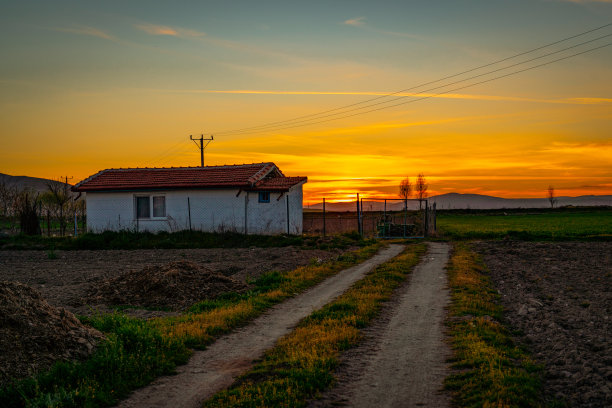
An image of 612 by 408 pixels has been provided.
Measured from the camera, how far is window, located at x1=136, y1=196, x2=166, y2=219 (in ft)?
98.8

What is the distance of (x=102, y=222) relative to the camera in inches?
1212

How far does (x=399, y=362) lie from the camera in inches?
283

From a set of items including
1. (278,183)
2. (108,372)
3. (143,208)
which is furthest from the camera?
(143,208)

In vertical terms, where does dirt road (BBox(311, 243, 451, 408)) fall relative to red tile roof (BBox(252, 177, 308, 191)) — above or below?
below

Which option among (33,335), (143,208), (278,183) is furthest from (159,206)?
(33,335)

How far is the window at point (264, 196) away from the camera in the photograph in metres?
29.1

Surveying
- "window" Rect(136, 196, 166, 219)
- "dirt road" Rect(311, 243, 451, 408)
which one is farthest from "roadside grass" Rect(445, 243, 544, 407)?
"window" Rect(136, 196, 166, 219)

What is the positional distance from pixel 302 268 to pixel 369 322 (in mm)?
7441

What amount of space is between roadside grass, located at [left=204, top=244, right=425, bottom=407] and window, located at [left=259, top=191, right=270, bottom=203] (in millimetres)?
17034

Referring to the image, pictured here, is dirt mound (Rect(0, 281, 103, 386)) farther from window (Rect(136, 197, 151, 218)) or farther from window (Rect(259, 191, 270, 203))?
window (Rect(136, 197, 151, 218))

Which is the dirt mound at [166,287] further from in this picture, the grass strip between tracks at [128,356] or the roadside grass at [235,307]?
the grass strip between tracks at [128,356]

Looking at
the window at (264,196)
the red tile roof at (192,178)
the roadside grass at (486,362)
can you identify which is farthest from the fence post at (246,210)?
the roadside grass at (486,362)

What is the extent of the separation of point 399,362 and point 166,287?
7.23 m

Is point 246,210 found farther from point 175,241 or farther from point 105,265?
point 105,265
